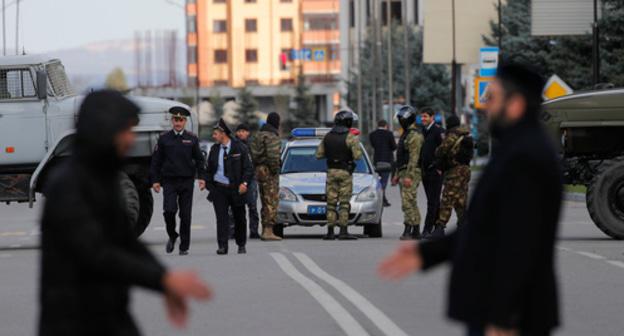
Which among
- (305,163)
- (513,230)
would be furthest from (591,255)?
(513,230)

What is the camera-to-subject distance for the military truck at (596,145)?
931 inches

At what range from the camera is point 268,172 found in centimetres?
2494

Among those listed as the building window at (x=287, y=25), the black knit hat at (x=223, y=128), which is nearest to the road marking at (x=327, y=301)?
the black knit hat at (x=223, y=128)

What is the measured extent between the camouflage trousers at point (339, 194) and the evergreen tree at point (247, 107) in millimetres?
132337

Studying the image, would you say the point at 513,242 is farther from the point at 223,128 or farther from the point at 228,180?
the point at 223,128

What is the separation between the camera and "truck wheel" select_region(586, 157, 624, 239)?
23.6 m

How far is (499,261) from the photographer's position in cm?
660

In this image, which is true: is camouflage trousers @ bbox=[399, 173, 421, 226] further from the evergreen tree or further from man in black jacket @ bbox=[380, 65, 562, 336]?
the evergreen tree

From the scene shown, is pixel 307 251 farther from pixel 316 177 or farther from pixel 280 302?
pixel 280 302

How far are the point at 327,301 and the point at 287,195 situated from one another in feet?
33.9

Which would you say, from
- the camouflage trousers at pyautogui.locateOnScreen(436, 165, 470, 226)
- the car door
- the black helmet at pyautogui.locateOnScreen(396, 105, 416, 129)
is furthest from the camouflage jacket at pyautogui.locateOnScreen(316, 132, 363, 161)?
the car door

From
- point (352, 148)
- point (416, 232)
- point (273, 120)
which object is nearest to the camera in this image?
point (352, 148)

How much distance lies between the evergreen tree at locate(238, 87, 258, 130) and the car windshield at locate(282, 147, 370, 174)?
130 m

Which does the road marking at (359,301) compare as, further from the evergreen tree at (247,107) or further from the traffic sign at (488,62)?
the evergreen tree at (247,107)
